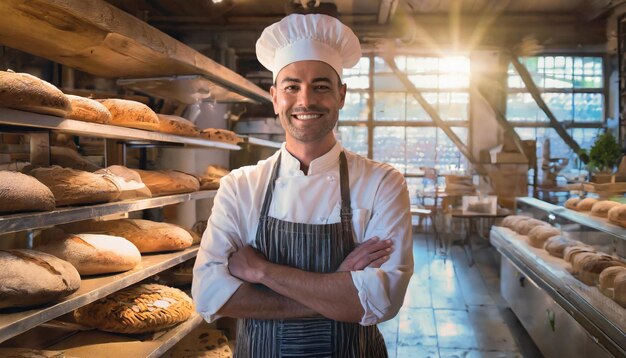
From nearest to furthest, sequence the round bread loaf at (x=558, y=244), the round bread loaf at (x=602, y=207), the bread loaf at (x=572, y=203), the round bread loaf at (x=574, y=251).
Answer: the round bread loaf at (x=602, y=207), the round bread loaf at (x=574, y=251), the round bread loaf at (x=558, y=244), the bread loaf at (x=572, y=203)

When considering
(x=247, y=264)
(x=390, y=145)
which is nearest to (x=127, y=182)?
(x=247, y=264)

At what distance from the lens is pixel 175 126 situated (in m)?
2.75

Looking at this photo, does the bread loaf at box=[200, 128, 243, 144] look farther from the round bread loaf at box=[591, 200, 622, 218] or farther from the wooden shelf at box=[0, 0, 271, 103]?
the round bread loaf at box=[591, 200, 622, 218]

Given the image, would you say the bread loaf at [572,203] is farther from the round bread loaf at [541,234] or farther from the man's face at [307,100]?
the man's face at [307,100]

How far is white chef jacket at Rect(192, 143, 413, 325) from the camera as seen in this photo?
1.51 metres

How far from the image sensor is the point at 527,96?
9023 mm

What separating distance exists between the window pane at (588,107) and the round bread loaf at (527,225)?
18.0ft

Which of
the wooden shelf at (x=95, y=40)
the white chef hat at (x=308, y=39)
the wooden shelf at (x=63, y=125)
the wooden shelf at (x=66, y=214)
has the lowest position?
the wooden shelf at (x=66, y=214)

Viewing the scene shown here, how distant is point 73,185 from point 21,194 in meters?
0.35

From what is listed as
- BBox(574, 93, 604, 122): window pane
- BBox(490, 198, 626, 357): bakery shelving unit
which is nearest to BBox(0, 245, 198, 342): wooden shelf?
BBox(490, 198, 626, 357): bakery shelving unit

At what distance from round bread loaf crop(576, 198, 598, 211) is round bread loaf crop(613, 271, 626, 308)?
0.91 metres

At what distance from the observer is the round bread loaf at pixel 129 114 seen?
2352 millimetres

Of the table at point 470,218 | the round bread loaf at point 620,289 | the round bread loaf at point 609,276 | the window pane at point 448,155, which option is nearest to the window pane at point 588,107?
the window pane at point 448,155

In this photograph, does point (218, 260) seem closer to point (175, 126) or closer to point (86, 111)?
point (86, 111)
